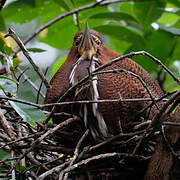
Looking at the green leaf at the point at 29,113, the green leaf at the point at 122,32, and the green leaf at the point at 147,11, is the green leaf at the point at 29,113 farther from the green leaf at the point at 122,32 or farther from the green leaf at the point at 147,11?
the green leaf at the point at 147,11

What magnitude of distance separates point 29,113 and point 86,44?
25.8 inches

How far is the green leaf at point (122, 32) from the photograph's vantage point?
147 inches

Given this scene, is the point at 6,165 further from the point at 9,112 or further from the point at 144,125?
the point at 144,125

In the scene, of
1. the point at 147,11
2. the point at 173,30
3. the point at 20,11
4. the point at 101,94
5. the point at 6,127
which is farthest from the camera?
the point at 20,11

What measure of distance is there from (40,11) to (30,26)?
89 centimetres

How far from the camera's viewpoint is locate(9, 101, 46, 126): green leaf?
2.59m

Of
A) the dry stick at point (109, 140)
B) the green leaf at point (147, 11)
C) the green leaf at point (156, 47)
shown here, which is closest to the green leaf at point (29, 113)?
the dry stick at point (109, 140)

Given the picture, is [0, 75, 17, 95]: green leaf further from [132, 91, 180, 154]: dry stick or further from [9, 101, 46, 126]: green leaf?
[132, 91, 180, 154]: dry stick

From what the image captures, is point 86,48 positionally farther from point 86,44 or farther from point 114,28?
point 114,28

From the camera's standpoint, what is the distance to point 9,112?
10.0 feet

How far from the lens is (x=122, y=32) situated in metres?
3.77

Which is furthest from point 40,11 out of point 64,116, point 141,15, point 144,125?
point 144,125

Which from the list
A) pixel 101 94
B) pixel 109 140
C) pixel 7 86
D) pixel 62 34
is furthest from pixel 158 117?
pixel 62 34

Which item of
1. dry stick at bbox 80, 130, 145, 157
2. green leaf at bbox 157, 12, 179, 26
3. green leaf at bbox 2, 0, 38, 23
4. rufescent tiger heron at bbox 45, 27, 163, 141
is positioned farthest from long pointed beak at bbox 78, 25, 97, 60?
green leaf at bbox 157, 12, 179, 26
